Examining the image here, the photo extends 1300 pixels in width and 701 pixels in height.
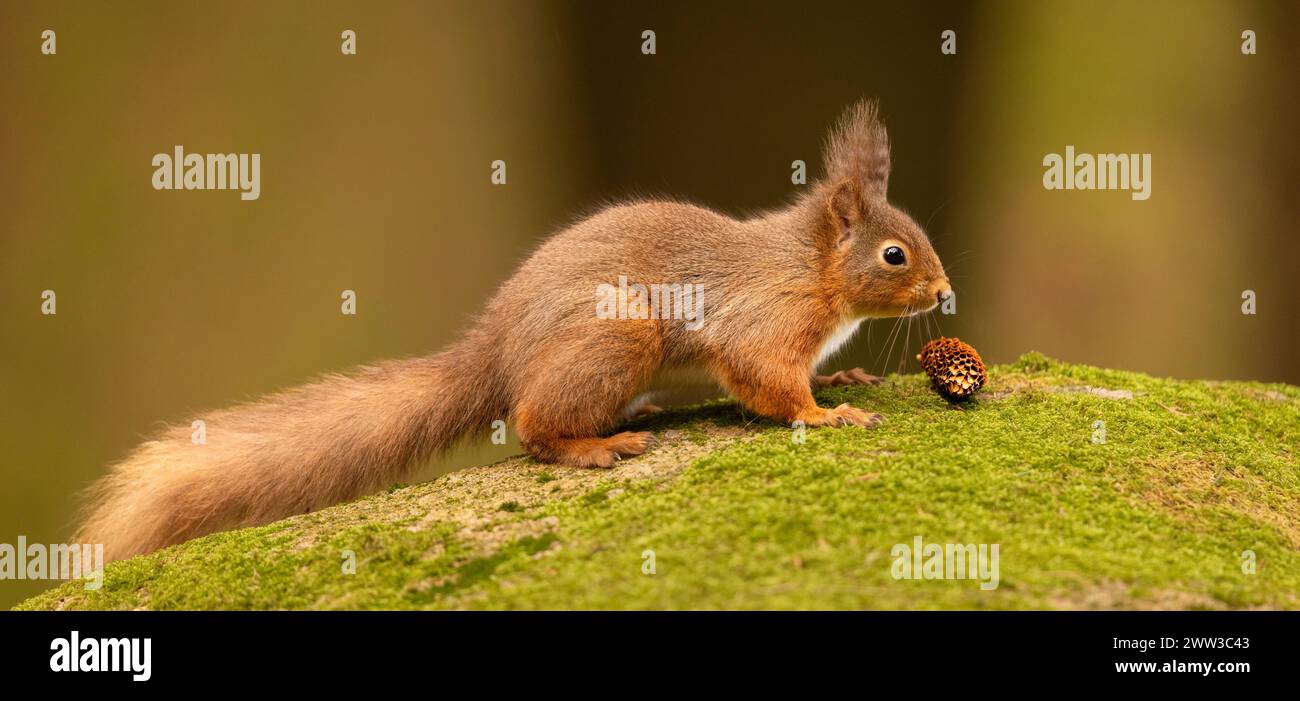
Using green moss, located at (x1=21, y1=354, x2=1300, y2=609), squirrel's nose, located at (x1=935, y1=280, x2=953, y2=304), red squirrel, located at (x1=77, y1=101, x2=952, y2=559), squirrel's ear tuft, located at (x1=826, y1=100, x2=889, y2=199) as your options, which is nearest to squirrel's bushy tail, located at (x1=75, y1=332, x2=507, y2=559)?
red squirrel, located at (x1=77, y1=101, x2=952, y2=559)

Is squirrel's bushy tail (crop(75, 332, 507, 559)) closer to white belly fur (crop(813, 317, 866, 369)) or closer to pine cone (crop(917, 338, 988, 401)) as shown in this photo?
white belly fur (crop(813, 317, 866, 369))

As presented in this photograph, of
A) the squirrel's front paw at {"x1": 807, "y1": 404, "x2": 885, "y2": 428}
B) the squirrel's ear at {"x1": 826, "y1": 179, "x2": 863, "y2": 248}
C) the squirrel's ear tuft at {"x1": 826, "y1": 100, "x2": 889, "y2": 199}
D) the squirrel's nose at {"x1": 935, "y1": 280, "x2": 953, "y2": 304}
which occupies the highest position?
the squirrel's ear tuft at {"x1": 826, "y1": 100, "x2": 889, "y2": 199}

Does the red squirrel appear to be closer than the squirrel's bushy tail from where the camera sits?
Yes

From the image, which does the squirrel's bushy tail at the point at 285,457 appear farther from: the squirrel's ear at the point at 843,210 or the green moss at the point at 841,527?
the squirrel's ear at the point at 843,210

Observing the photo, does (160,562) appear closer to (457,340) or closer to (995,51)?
(457,340)

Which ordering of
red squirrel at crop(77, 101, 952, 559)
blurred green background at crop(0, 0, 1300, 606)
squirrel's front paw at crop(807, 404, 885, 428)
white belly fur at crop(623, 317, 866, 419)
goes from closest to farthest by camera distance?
squirrel's front paw at crop(807, 404, 885, 428)
red squirrel at crop(77, 101, 952, 559)
white belly fur at crop(623, 317, 866, 419)
blurred green background at crop(0, 0, 1300, 606)

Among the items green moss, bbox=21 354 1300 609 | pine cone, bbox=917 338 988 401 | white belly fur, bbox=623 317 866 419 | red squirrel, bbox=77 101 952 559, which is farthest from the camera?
white belly fur, bbox=623 317 866 419
